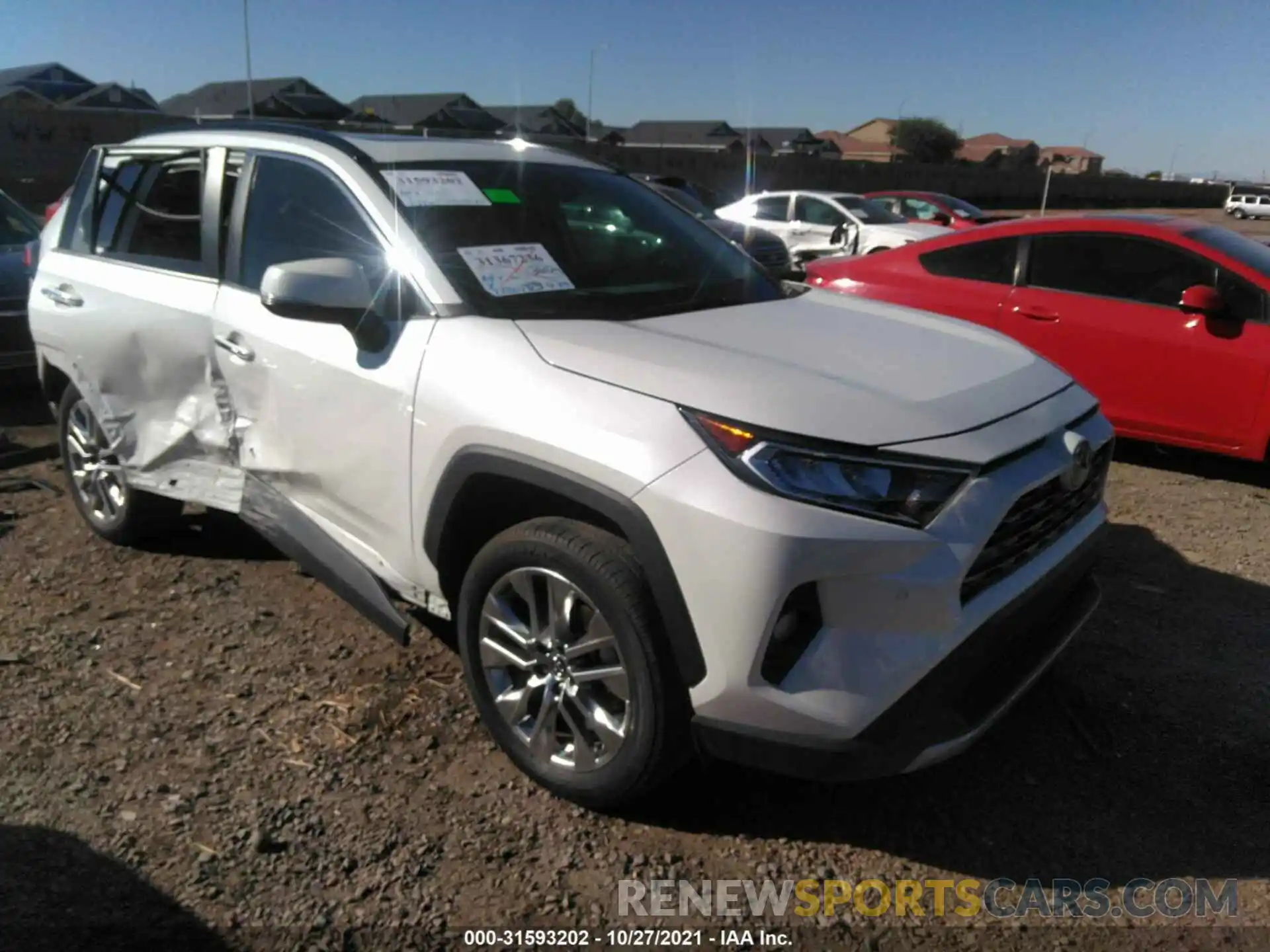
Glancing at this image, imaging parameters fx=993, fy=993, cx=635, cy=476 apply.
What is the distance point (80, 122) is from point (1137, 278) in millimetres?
24414

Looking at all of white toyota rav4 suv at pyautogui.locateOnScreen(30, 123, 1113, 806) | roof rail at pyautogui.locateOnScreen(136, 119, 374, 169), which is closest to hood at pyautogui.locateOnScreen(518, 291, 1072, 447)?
white toyota rav4 suv at pyautogui.locateOnScreen(30, 123, 1113, 806)

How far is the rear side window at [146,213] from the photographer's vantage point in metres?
3.85

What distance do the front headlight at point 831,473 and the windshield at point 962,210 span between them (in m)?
16.8

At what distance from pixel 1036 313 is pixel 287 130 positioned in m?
4.40

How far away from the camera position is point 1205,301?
5.30 m

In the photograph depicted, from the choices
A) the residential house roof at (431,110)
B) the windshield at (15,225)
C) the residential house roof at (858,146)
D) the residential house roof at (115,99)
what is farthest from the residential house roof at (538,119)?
the windshield at (15,225)

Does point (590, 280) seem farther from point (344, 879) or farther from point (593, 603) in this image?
point (344, 879)

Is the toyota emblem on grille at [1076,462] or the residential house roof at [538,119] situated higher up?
the residential house roof at [538,119]

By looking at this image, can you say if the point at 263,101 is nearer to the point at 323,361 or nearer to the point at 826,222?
the point at 826,222

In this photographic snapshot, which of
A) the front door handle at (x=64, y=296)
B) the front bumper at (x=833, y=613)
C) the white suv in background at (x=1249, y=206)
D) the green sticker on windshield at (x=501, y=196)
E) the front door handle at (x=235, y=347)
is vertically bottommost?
the front bumper at (x=833, y=613)

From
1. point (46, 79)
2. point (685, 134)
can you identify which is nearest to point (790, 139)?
point (685, 134)

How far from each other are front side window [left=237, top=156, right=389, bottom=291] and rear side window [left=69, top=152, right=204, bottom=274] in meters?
0.31

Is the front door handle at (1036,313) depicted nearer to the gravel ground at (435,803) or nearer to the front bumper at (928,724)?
the gravel ground at (435,803)

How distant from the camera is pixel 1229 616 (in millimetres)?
3988
